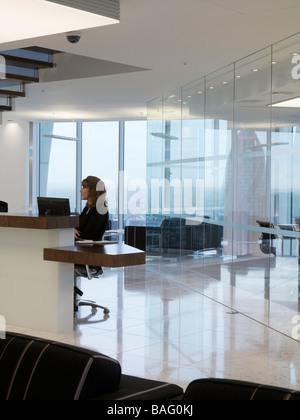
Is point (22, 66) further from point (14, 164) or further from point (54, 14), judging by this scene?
point (14, 164)

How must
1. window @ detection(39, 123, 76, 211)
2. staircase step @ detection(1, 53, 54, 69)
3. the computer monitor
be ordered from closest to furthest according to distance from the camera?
the computer monitor < staircase step @ detection(1, 53, 54, 69) < window @ detection(39, 123, 76, 211)

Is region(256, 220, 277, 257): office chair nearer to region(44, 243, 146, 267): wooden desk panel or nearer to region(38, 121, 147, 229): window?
region(44, 243, 146, 267): wooden desk panel

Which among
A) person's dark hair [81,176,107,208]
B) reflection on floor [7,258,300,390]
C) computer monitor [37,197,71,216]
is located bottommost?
reflection on floor [7,258,300,390]

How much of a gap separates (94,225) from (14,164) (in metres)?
8.37

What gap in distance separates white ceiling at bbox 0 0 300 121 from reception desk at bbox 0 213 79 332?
2.12m

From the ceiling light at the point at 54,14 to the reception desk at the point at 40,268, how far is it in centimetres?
181

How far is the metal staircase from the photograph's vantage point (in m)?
8.29

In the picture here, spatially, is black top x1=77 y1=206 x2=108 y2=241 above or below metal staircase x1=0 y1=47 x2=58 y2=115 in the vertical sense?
below

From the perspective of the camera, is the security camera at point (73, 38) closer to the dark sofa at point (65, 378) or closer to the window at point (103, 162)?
the dark sofa at point (65, 378)

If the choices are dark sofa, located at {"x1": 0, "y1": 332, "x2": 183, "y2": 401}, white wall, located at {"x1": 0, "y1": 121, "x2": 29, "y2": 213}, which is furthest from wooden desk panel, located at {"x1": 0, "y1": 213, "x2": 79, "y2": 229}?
white wall, located at {"x1": 0, "y1": 121, "x2": 29, "y2": 213}

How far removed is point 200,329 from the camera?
618 centimetres
